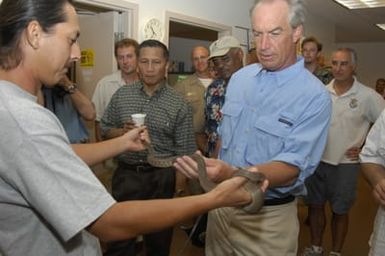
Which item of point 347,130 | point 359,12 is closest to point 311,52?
point 347,130

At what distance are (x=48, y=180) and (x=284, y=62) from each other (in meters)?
1.11

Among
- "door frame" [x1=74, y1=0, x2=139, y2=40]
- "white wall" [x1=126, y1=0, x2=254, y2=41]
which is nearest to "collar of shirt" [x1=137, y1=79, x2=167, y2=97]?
"door frame" [x1=74, y1=0, x2=139, y2=40]

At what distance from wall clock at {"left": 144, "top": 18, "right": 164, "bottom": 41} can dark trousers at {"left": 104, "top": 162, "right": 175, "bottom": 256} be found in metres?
1.45

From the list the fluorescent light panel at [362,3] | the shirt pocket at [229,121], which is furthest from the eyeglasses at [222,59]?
the fluorescent light panel at [362,3]

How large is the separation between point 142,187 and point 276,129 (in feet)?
4.26

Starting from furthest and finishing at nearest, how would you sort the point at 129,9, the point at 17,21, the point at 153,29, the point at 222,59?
the point at 153,29
the point at 129,9
the point at 222,59
the point at 17,21

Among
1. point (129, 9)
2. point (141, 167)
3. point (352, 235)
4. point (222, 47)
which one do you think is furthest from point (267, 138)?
point (352, 235)

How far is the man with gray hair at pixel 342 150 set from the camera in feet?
10.4

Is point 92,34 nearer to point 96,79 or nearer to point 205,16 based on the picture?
point 96,79

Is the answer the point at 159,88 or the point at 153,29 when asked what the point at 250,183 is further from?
the point at 153,29

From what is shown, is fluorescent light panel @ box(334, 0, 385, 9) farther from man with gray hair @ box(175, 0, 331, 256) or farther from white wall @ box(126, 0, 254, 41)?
man with gray hair @ box(175, 0, 331, 256)

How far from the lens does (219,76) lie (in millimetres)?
3088

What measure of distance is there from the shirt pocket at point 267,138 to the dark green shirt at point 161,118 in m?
1.04

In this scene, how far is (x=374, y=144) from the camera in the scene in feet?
5.43
